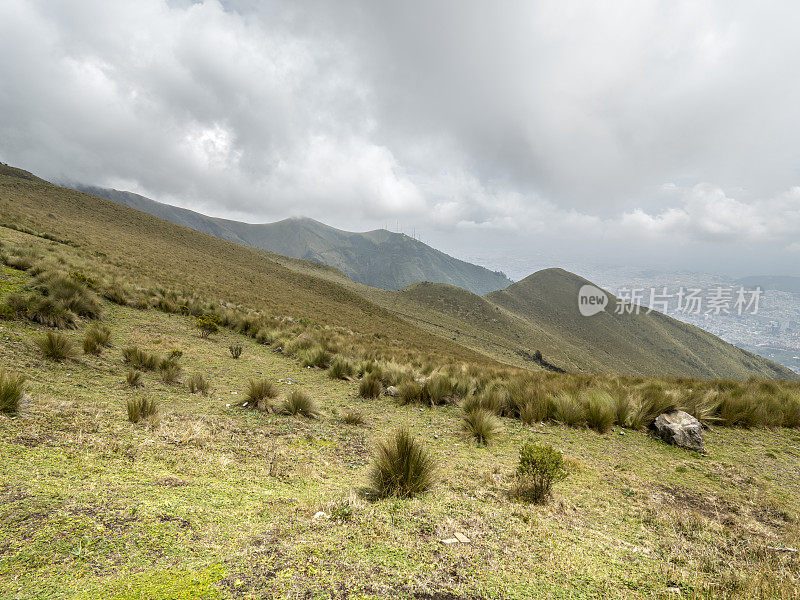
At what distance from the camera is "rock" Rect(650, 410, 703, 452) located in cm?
598

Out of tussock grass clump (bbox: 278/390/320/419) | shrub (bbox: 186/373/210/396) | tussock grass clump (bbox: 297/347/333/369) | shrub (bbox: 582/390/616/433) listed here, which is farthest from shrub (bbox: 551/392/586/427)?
shrub (bbox: 186/373/210/396)

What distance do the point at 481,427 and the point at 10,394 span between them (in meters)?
→ 6.92

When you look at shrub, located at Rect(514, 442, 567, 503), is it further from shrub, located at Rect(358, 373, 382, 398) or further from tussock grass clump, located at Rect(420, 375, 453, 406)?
shrub, located at Rect(358, 373, 382, 398)

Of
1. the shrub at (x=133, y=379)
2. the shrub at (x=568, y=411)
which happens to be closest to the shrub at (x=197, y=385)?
the shrub at (x=133, y=379)

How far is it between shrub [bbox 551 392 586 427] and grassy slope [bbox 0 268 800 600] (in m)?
1.15

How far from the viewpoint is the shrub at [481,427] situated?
237 inches

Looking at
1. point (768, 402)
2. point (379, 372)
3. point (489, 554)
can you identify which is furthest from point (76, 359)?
point (768, 402)

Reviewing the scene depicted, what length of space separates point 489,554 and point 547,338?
89.3m

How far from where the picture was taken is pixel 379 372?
33.8ft

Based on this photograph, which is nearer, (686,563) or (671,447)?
(686,563)

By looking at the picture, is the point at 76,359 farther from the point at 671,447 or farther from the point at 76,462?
the point at 671,447

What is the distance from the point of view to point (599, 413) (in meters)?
6.88

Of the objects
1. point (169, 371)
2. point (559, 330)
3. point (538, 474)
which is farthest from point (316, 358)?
point (559, 330)

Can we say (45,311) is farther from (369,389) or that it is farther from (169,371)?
(369,389)
